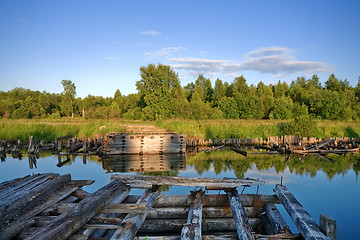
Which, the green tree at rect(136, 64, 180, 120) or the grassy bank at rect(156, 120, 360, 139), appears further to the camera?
the green tree at rect(136, 64, 180, 120)

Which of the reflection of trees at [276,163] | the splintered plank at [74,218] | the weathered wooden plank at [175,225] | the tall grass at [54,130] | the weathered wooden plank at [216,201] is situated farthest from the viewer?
the tall grass at [54,130]

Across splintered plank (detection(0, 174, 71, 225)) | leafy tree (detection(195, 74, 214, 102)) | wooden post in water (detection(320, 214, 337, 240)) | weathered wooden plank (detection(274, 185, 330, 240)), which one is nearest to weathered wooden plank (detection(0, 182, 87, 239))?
splintered plank (detection(0, 174, 71, 225))

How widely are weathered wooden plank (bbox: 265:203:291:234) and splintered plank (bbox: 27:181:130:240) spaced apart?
350 centimetres

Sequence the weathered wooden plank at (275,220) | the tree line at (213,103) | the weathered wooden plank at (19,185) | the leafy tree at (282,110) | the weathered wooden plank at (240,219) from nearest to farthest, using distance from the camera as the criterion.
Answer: the weathered wooden plank at (240,219), the weathered wooden plank at (275,220), the weathered wooden plank at (19,185), the tree line at (213,103), the leafy tree at (282,110)

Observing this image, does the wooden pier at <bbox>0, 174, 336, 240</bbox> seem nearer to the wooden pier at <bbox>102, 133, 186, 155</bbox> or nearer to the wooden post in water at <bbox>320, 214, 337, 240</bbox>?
the wooden post in water at <bbox>320, 214, 337, 240</bbox>

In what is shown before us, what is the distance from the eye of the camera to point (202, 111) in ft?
179

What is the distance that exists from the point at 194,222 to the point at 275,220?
175 centimetres

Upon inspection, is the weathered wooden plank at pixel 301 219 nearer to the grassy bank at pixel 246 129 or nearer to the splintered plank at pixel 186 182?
the splintered plank at pixel 186 182

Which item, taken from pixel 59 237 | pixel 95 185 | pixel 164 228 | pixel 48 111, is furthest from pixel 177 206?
pixel 48 111

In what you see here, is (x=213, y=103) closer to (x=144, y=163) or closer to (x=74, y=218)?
(x=144, y=163)

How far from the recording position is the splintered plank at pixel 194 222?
4.39 meters

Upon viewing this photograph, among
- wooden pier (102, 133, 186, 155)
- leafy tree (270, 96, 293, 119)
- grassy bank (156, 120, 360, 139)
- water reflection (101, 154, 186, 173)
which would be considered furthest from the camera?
leafy tree (270, 96, 293, 119)

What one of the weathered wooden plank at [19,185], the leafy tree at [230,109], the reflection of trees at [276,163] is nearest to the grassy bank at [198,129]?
the reflection of trees at [276,163]

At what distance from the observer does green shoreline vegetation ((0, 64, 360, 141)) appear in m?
31.9
